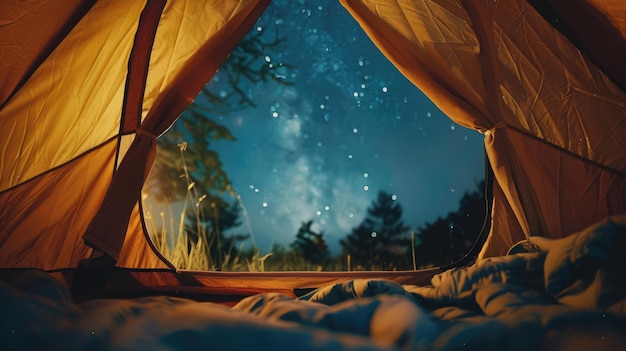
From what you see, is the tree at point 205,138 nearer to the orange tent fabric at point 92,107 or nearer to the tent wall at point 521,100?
the orange tent fabric at point 92,107

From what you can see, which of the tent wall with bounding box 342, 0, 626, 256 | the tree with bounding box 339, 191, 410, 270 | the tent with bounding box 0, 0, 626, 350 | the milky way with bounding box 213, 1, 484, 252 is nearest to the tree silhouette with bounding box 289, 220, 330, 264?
the milky way with bounding box 213, 1, 484, 252

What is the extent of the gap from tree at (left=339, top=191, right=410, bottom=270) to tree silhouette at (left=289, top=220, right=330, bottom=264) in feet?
1.80

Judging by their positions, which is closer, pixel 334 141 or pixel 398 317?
pixel 398 317

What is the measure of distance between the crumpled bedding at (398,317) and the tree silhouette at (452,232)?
543 cm

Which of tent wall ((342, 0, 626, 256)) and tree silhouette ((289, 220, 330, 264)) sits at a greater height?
tent wall ((342, 0, 626, 256))

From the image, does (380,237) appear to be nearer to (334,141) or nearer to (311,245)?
(311,245)

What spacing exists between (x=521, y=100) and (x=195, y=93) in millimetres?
1326

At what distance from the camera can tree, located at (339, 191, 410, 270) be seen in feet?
25.2

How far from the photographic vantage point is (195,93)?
79.7 inches

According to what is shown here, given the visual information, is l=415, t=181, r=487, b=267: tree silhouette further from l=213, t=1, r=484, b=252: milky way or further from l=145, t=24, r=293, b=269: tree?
l=145, t=24, r=293, b=269: tree

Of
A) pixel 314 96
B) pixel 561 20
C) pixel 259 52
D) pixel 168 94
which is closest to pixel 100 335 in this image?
pixel 168 94

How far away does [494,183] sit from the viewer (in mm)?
1936

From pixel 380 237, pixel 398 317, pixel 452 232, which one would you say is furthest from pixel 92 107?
pixel 380 237

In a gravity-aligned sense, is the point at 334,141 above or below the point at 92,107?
above
